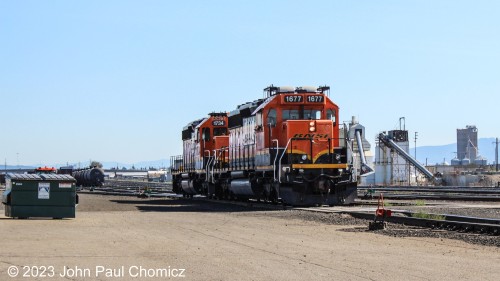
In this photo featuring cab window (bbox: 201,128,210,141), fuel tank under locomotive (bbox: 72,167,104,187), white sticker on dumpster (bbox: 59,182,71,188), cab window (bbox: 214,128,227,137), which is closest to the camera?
white sticker on dumpster (bbox: 59,182,71,188)

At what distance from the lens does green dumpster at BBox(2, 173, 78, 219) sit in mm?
24234

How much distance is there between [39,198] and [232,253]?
1218cm

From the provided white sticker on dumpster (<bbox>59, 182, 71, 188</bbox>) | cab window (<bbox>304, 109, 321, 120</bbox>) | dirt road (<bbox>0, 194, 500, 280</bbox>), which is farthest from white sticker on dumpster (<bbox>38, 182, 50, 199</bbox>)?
cab window (<bbox>304, 109, 321, 120</bbox>)

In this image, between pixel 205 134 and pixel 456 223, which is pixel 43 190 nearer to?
pixel 456 223

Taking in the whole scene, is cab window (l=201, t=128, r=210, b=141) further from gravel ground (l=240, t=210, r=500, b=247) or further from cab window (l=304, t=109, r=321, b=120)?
gravel ground (l=240, t=210, r=500, b=247)

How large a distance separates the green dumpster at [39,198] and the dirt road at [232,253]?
3026 mm

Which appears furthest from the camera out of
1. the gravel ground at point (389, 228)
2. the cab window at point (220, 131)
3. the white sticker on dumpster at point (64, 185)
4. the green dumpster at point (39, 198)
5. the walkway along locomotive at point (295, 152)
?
the cab window at point (220, 131)

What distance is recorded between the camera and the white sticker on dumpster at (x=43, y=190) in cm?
2441

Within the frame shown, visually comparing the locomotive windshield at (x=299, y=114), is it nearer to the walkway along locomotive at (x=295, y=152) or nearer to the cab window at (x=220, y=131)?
the walkway along locomotive at (x=295, y=152)

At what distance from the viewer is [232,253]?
1377 cm

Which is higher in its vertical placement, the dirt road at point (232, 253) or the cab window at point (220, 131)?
the cab window at point (220, 131)

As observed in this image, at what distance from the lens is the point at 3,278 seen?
34.0 ft
